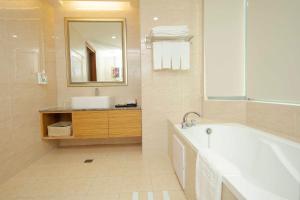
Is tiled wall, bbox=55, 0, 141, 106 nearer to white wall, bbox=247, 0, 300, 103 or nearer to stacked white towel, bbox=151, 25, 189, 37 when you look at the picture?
stacked white towel, bbox=151, 25, 189, 37

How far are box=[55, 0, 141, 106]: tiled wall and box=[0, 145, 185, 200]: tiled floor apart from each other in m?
0.98

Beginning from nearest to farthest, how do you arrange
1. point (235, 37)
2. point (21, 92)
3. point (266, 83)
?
point (266, 83)
point (21, 92)
point (235, 37)

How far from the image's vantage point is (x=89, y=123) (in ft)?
8.91

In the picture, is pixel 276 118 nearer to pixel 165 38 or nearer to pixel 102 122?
pixel 165 38

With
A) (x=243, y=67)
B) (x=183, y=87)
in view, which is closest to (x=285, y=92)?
(x=243, y=67)

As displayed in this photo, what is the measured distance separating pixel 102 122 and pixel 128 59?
46.1 inches

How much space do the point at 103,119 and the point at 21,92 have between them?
1055 millimetres

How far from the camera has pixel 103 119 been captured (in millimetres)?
2727

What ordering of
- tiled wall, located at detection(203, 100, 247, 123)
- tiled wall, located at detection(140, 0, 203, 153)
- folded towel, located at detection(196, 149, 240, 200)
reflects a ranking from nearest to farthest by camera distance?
folded towel, located at detection(196, 149, 240, 200), tiled wall, located at detection(203, 100, 247, 123), tiled wall, located at detection(140, 0, 203, 153)

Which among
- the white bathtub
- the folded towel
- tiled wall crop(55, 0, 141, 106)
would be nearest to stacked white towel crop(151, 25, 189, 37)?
tiled wall crop(55, 0, 141, 106)

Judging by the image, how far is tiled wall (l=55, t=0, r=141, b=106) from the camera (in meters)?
3.14

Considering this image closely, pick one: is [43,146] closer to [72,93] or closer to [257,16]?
[72,93]

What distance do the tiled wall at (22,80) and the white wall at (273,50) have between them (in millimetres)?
2827

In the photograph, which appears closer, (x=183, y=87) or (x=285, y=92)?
(x=285, y=92)
